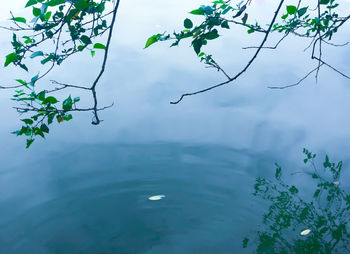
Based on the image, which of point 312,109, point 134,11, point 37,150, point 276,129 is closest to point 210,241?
point 276,129

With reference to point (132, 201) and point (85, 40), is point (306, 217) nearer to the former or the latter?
point (132, 201)

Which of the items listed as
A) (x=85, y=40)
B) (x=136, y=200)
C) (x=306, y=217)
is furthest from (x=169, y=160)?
(x=85, y=40)

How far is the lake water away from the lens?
2734mm

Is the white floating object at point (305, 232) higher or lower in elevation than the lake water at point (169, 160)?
lower

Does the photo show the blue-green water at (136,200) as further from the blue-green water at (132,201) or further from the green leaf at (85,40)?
the green leaf at (85,40)

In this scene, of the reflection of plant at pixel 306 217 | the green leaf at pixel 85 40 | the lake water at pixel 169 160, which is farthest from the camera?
the lake water at pixel 169 160

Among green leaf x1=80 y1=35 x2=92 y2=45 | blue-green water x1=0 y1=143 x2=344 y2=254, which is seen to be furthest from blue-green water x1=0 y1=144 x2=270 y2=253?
green leaf x1=80 y1=35 x2=92 y2=45

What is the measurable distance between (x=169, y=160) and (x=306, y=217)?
1.22m

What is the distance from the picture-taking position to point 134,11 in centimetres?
753

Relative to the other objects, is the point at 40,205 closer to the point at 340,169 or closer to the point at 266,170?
the point at 266,170

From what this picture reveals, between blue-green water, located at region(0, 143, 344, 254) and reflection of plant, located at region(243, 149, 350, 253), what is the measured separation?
6cm

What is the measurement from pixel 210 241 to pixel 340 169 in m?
1.36

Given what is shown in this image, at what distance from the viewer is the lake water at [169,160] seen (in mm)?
2734

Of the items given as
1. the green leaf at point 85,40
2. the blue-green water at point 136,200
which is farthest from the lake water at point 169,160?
the green leaf at point 85,40
